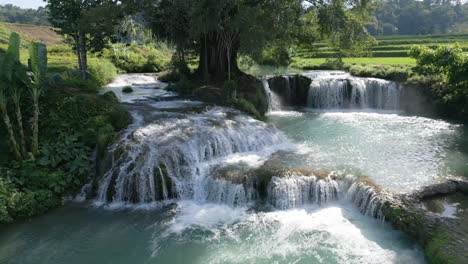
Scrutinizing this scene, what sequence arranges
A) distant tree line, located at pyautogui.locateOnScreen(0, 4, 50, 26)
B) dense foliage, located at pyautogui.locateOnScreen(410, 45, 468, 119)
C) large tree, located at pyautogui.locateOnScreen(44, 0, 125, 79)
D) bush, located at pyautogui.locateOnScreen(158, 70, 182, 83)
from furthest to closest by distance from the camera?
distant tree line, located at pyautogui.locateOnScreen(0, 4, 50, 26) → bush, located at pyautogui.locateOnScreen(158, 70, 182, 83) → large tree, located at pyautogui.locateOnScreen(44, 0, 125, 79) → dense foliage, located at pyautogui.locateOnScreen(410, 45, 468, 119)

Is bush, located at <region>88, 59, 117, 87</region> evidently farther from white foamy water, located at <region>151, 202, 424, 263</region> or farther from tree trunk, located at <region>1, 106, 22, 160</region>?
white foamy water, located at <region>151, 202, 424, 263</region>

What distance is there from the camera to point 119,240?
10.7m

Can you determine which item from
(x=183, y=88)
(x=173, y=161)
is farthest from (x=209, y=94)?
(x=173, y=161)

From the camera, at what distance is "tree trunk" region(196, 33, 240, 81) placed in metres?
24.6

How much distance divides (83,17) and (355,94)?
55.5ft

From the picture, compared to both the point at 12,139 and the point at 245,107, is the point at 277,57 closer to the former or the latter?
the point at 245,107

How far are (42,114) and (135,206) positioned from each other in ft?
18.2

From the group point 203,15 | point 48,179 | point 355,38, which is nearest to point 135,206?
point 48,179

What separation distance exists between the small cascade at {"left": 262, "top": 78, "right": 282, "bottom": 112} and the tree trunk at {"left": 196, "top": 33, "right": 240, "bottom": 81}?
214cm

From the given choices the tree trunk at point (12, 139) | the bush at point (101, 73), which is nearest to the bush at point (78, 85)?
the tree trunk at point (12, 139)

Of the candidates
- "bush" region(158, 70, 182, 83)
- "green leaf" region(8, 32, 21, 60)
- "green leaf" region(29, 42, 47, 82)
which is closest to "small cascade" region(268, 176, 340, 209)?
"green leaf" region(29, 42, 47, 82)

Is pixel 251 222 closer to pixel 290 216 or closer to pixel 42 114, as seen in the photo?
pixel 290 216

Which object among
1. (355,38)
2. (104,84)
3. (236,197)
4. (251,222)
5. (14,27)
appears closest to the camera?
(251,222)

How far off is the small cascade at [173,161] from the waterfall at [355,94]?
10.3m
